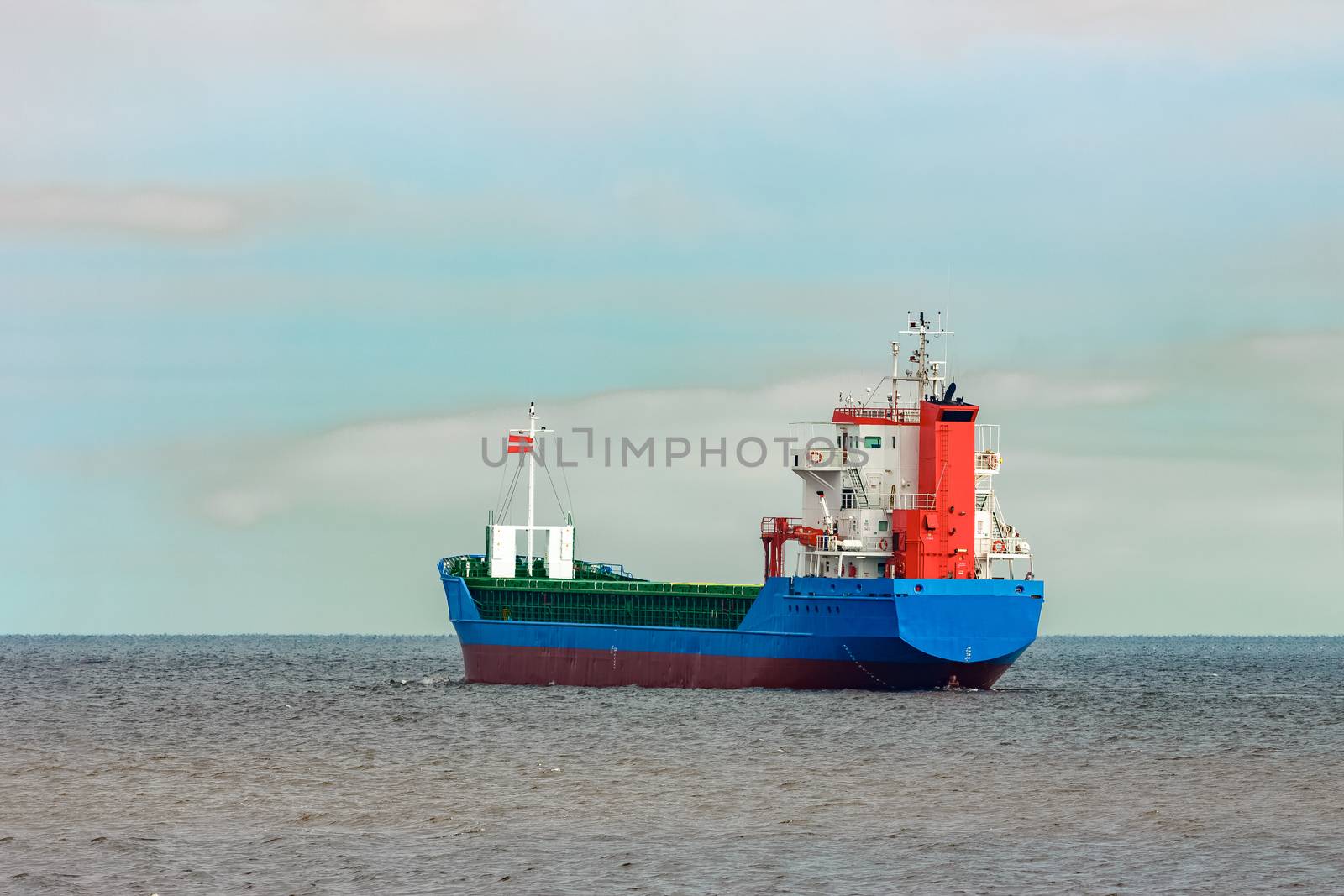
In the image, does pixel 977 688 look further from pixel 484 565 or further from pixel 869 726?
pixel 484 565

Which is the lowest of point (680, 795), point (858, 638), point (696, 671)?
point (680, 795)

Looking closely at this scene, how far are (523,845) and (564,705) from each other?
2909 centimetres

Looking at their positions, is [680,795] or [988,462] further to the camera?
[988,462]

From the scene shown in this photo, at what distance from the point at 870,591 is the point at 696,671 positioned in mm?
11181

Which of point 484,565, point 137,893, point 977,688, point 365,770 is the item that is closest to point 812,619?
point 977,688

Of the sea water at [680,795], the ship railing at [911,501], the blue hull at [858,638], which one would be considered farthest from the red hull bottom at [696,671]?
the ship railing at [911,501]

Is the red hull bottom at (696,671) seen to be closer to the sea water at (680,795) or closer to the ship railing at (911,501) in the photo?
the sea water at (680,795)

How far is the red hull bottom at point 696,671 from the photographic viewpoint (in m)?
58.5

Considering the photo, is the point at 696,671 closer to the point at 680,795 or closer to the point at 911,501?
the point at 911,501

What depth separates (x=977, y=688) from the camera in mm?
60781

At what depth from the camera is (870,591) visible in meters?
56.8

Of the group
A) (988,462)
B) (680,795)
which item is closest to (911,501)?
(988,462)

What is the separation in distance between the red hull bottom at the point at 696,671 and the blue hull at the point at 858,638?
0.18ft

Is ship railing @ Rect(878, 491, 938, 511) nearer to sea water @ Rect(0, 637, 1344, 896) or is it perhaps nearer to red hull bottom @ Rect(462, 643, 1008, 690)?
red hull bottom @ Rect(462, 643, 1008, 690)
